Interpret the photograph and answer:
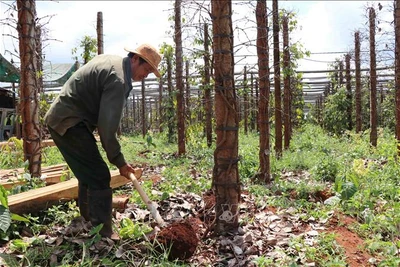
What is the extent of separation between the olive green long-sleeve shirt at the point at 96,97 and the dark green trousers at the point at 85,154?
78mm

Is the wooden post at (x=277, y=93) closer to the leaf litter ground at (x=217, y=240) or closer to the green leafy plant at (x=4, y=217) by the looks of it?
the leaf litter ground at (x=217, y=240)

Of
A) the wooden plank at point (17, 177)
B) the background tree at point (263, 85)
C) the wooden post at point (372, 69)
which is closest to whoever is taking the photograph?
the wooden plank at point (17, 177)

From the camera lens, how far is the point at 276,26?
28.8ft

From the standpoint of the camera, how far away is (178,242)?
3.36m

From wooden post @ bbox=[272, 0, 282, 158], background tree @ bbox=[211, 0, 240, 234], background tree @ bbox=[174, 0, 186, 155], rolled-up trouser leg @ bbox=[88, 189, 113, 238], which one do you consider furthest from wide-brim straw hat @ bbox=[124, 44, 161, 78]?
background tree @ bbox=[174, 0, 186, 155]

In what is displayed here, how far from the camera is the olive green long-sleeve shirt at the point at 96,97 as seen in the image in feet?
11.1

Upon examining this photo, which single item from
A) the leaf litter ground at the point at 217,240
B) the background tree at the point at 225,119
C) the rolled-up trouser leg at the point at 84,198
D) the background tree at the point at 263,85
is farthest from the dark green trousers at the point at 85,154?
the background tree at the point at 263,85

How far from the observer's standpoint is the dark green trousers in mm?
3682

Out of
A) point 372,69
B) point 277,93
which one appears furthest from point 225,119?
point 372,69

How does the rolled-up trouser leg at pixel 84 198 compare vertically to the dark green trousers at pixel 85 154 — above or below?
below

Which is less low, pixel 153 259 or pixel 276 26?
pixel 276 26

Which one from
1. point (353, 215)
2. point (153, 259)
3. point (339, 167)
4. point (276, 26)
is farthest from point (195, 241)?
point (276, 26)

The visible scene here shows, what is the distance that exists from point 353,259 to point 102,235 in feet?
7.22

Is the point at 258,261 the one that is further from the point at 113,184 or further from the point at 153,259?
the point at 113,184
